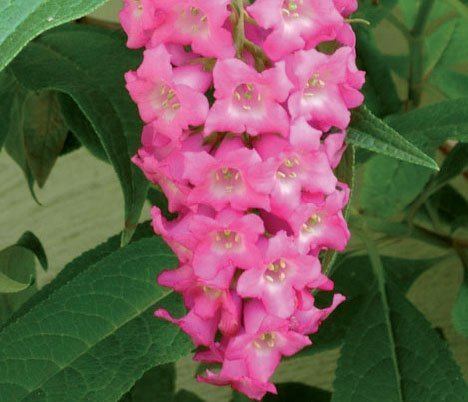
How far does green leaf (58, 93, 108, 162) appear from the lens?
0.64 m

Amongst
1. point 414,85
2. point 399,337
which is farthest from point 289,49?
point 414,85

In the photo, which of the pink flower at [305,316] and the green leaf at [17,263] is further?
the green leaf at [17,263]

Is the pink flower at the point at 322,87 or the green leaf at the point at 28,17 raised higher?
the green leaf at the point at 28,17

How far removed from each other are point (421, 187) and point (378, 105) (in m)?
0.08

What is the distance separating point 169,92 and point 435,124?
0.74ft

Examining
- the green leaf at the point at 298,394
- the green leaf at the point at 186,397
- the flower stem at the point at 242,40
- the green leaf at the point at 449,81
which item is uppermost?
the flower stem at the point at 242,40

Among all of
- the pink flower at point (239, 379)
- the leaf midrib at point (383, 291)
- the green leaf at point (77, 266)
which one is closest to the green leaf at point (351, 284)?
the leaf midrib at point (383, 291)

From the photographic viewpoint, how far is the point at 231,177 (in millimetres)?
367

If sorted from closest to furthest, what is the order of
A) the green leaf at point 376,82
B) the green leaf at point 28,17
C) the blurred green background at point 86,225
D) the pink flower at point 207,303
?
the green leaf at point 28,17 → the pink flower at point 207,303 → the green leaf at point 376,82 → the blurred green background at point 86,225

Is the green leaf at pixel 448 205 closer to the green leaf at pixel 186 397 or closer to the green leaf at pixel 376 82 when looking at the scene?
the green leaf at pixel 376 82

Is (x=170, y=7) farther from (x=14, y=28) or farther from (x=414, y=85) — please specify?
(x=414, y=85)

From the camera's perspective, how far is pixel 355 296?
28.7 inches

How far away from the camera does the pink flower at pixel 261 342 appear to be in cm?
40

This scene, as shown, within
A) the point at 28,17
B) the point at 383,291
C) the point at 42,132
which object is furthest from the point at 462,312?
the point at 28,17
